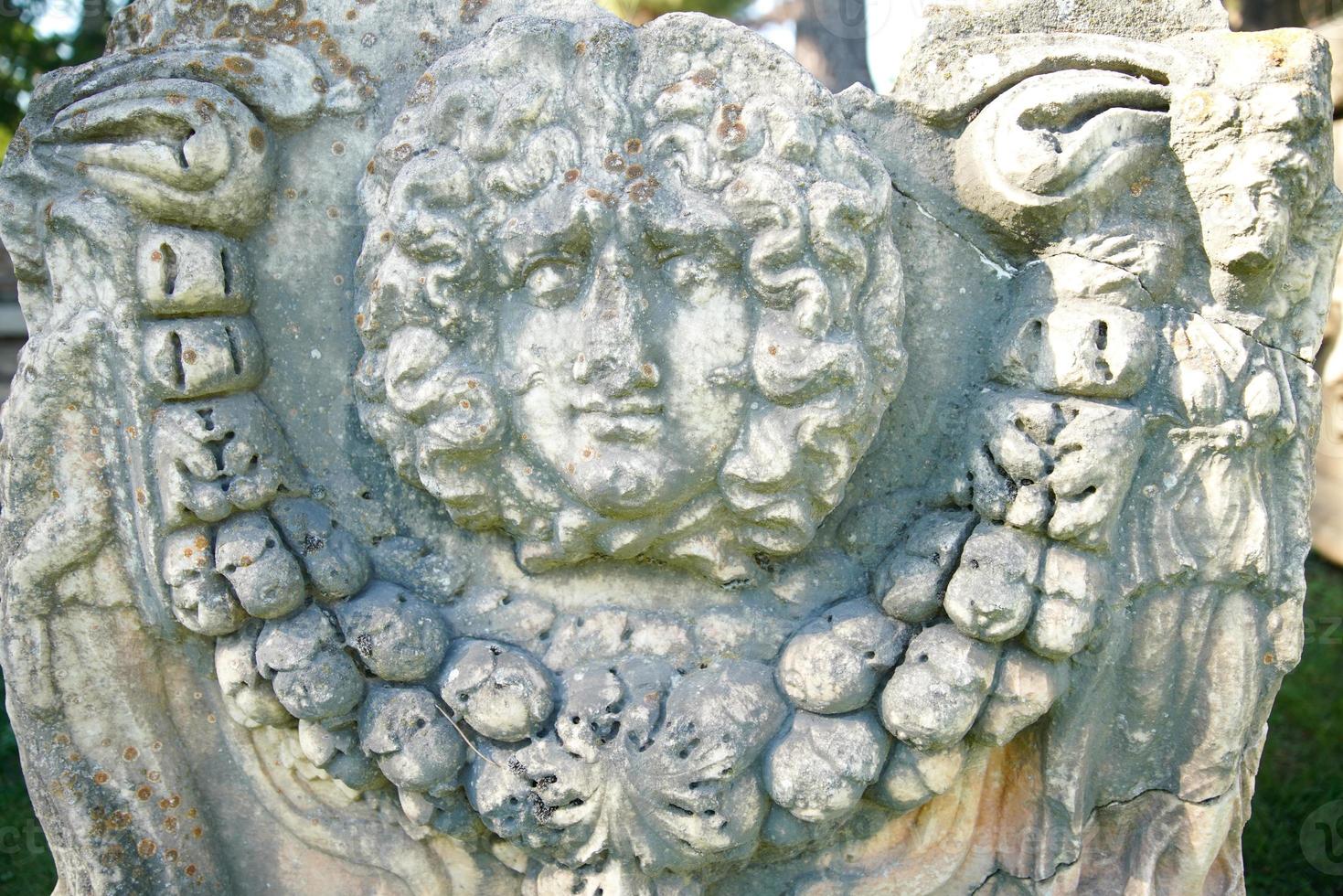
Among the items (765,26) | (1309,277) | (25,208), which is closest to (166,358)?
(25,208)

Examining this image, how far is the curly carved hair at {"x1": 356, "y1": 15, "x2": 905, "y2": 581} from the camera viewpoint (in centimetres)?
158

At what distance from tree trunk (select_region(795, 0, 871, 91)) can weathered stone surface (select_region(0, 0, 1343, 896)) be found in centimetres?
417

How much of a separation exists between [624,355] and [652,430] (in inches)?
4.6

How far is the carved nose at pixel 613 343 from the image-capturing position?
156 centimetres

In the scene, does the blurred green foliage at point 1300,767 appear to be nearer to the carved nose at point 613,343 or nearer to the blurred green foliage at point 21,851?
the carved nose at point 613,343

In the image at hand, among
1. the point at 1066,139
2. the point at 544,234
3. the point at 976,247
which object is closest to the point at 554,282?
the point at 544,234

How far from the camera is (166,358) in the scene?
166cm

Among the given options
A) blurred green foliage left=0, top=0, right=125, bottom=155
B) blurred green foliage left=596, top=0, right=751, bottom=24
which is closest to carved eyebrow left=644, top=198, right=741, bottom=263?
blurred green foliage left=0, top=0, right=125, bottom=155

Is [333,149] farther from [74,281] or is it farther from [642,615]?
[642,615]

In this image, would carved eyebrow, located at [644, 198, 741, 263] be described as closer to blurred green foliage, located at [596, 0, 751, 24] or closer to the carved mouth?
the carved mouth

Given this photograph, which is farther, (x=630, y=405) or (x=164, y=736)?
(x=164, y=736)

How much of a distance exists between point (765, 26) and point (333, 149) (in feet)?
20.3

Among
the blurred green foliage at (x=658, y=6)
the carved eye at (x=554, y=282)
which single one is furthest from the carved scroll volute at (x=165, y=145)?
the blurred green foliage at (x=658, y=6)

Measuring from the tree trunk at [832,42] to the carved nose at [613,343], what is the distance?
4.51 meters
